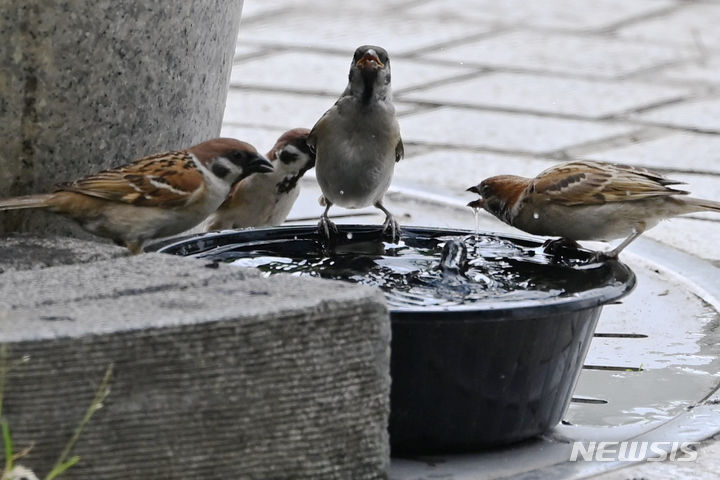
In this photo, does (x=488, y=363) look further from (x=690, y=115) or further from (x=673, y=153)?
(x=690, y=115)

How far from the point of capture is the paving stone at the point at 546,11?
11.4m

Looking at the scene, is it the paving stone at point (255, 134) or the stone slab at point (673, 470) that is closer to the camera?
the stone slab at point (673, 470)

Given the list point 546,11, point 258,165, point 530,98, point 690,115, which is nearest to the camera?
point 258,165

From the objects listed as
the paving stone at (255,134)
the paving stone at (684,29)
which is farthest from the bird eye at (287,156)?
the paving stone at (684,29)

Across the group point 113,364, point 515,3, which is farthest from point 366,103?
point 515,3

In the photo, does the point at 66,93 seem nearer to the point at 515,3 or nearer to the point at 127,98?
the point at 127,98

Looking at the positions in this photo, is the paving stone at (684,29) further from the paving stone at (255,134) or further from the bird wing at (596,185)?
the bird wing at (596,185)

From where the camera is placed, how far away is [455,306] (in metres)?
3.50

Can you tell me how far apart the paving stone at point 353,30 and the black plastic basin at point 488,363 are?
6.24 metres

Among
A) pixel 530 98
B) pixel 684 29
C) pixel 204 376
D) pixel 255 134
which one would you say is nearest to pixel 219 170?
pixel 204 376

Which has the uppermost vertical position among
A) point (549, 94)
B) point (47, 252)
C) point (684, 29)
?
point (684, 29)

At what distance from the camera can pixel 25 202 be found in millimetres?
4195

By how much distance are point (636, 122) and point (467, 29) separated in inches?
115

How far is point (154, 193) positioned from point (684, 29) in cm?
773
